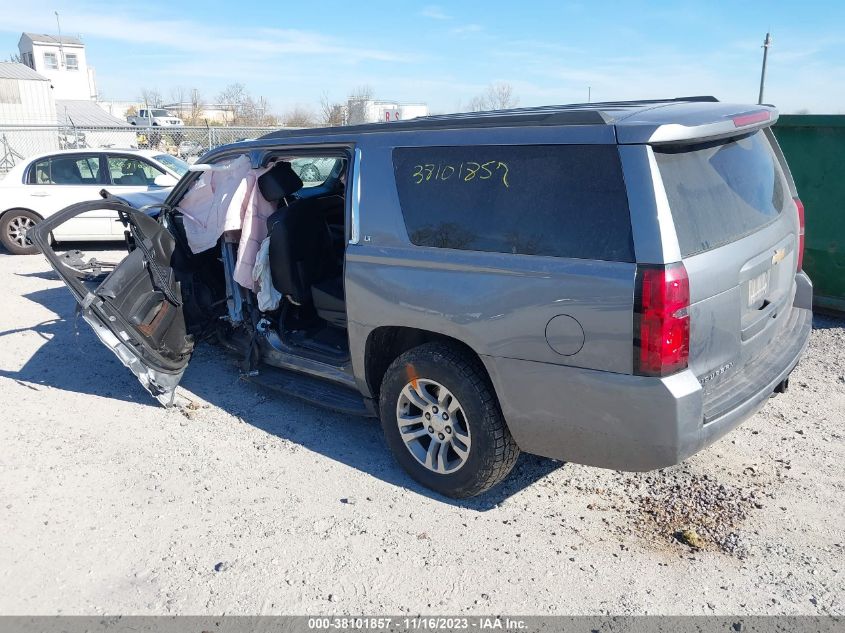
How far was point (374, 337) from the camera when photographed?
3.93m

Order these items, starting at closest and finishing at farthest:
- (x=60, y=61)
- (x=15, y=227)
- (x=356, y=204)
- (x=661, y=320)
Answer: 1. (x=661, y=320)
2. (x=356, y=204)
3. (x=15, y=227)
4. (x=60, y=61)

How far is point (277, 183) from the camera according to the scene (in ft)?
15.8

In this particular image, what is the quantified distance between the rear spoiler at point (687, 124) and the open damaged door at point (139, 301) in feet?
11.1

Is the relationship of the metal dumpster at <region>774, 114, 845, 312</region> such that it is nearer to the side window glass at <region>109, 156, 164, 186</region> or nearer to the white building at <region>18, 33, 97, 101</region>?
the side window glass at <region>109, 156, 164, 186</region>

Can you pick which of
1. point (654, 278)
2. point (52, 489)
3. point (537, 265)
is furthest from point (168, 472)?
point (654, 278)

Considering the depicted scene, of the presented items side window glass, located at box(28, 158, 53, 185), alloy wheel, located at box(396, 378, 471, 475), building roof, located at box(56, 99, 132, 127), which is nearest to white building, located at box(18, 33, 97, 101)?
building roof, located at box(56, 99, 132, 127)

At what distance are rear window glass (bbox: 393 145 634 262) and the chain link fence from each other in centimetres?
1211

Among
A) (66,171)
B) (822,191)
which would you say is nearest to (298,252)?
(822,191)

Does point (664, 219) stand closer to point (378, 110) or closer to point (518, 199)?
point (518, 199)

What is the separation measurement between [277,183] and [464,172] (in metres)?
1.86

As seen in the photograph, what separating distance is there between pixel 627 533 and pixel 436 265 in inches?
65.3

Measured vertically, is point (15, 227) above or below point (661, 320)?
below

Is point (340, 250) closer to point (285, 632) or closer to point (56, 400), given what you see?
point (56, 400)

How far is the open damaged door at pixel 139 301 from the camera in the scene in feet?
14.2
